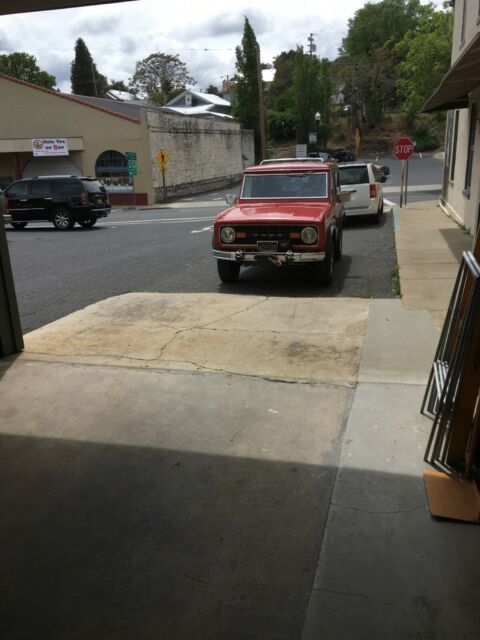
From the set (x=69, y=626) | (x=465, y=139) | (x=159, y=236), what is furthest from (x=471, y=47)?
(x=159, y=236)

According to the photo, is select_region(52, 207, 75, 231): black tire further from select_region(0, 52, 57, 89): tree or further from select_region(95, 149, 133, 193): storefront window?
select_region(0, 52, 57, 89): tree

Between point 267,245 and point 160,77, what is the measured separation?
284 feet

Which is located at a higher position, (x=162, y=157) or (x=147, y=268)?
(x=162, y=157)

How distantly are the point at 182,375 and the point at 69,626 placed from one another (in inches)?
115

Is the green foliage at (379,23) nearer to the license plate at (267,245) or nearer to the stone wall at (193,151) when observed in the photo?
the stone wall at (193,151)

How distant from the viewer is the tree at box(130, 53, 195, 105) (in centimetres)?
8525

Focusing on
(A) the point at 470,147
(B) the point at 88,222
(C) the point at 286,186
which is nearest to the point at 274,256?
(C) the point at 286,186

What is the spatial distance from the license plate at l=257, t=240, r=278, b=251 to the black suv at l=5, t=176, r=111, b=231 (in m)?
13.5

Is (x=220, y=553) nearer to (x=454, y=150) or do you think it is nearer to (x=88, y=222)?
(x=454, y=150)

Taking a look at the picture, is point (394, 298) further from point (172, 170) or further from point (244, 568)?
point (172, 170)

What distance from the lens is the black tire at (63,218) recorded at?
67.5 feet

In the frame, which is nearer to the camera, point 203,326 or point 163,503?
point 163,503

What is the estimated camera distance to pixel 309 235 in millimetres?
8477

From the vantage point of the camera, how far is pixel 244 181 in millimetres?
9891
